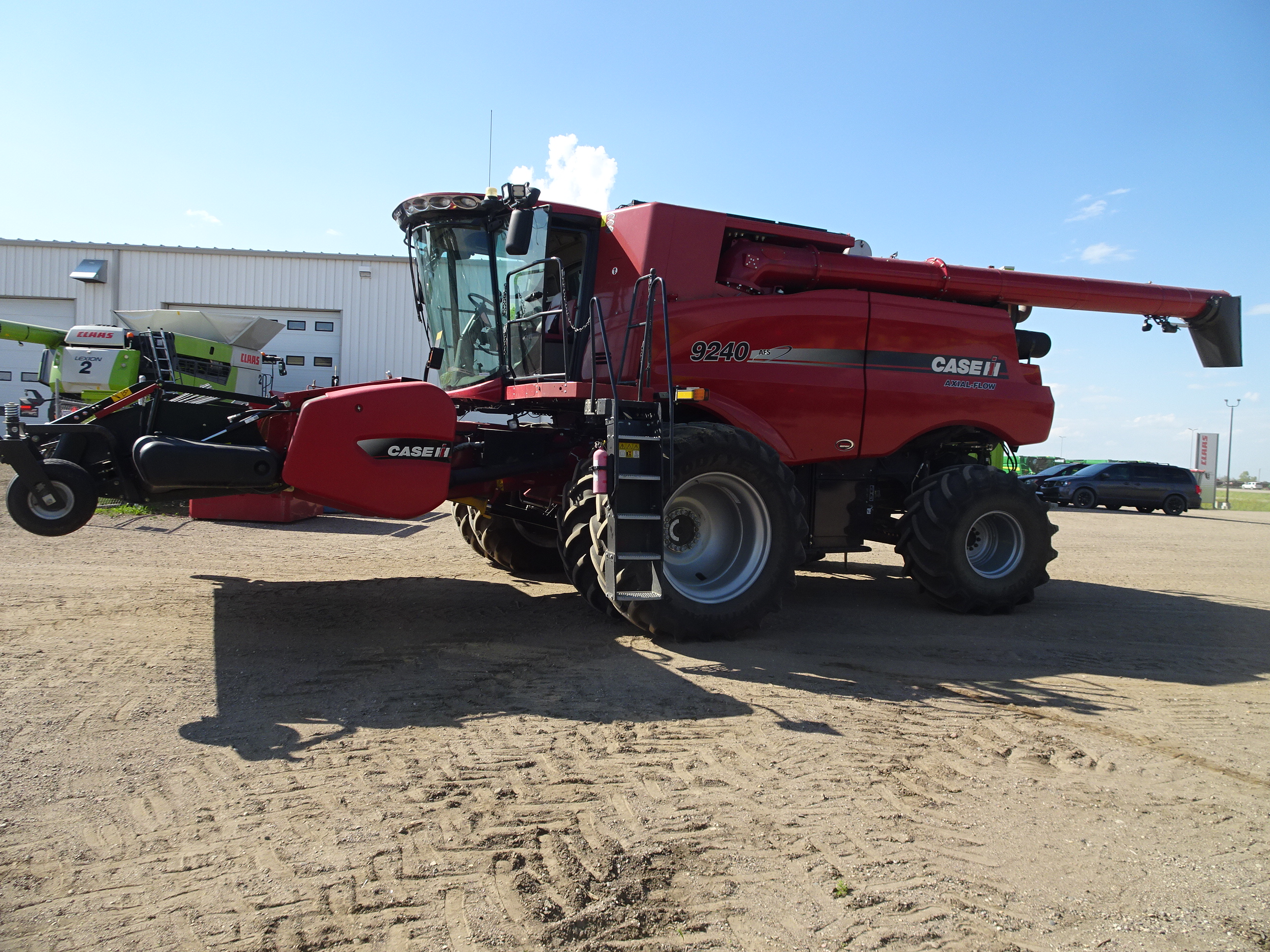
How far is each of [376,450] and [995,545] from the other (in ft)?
18.2

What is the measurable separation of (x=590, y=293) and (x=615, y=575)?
2.45 metres

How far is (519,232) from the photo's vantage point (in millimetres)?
5809

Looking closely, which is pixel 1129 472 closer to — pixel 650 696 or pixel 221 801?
pixel 650 696

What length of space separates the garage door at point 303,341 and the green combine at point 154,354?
4492mm

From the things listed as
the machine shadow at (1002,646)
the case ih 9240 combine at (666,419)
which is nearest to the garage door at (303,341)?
the case ih 9240 combine at (666,419)

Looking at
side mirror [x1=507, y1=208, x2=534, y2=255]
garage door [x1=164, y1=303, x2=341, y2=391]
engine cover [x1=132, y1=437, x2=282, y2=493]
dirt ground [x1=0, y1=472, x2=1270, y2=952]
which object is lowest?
dirt ground [x1=0, y1=472, x2=1270, y2=952]

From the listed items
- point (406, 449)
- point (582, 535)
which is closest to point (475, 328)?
point (406, 449)

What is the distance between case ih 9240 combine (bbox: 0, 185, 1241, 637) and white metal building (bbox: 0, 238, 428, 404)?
16.3 m

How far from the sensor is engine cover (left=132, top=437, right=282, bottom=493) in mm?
5027

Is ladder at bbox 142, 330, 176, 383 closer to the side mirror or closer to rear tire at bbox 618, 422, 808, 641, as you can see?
the side mirror

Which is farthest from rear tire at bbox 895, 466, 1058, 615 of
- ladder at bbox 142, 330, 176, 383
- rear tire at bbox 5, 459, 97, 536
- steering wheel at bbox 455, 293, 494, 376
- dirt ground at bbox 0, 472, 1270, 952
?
ladder at bbox 142, 330, 176, 383

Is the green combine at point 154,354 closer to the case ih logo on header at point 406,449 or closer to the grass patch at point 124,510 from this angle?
the grass patch at point 124,510

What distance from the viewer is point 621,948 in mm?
2381

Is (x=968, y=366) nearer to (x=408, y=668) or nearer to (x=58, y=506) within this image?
(x=408, y=668)
